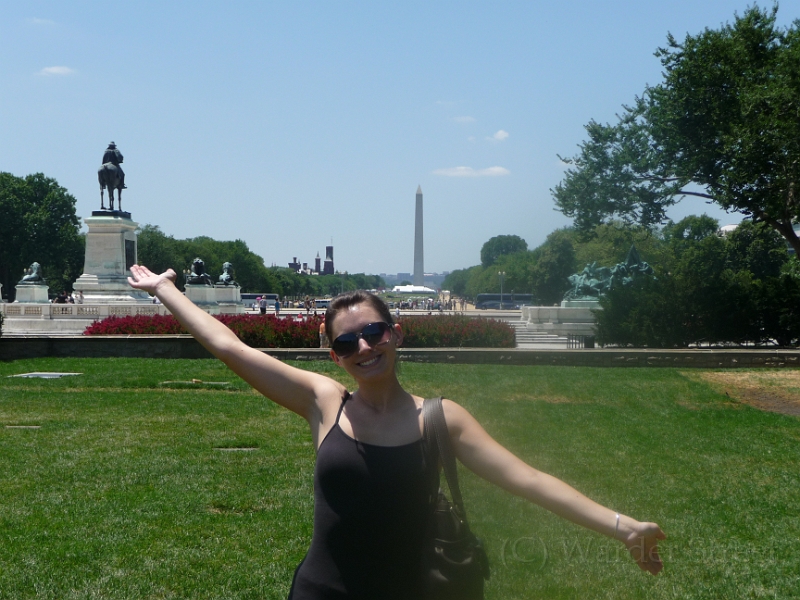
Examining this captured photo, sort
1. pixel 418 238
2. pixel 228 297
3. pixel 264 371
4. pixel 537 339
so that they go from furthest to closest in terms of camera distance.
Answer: pixel 418 238, pixel 228 297, pixel 537 339, pixel 264 371

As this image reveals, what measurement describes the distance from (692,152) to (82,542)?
97.5 feet

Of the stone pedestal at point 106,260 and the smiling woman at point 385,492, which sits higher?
the stone pedestal at point 106,260

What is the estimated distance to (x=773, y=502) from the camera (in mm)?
7809

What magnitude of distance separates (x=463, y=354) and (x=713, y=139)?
14899mm

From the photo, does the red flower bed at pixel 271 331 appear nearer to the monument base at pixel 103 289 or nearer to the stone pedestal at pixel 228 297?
the monument base at pixel 103 289

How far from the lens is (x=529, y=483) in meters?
2.97

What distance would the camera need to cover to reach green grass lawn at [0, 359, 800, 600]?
575 centimetres

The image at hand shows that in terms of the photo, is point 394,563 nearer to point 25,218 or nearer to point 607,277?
point 607,277

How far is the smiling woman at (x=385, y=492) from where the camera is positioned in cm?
290

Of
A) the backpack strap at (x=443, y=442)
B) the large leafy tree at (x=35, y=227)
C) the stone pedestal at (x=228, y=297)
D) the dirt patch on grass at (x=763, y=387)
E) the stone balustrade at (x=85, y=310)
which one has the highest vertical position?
the large leafy tree at (x=35, y=227)

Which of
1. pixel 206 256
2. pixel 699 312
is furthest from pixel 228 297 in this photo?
pixel 206 256

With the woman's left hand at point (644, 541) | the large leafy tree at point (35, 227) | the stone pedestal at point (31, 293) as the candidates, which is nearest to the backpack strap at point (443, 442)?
the woman's left hand at point (644, 541)

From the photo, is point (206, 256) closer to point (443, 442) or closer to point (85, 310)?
point (85, 310)

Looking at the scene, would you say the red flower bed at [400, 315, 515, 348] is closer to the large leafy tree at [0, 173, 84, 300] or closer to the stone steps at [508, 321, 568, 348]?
the stone steps at [508, 321, 568, 348]
